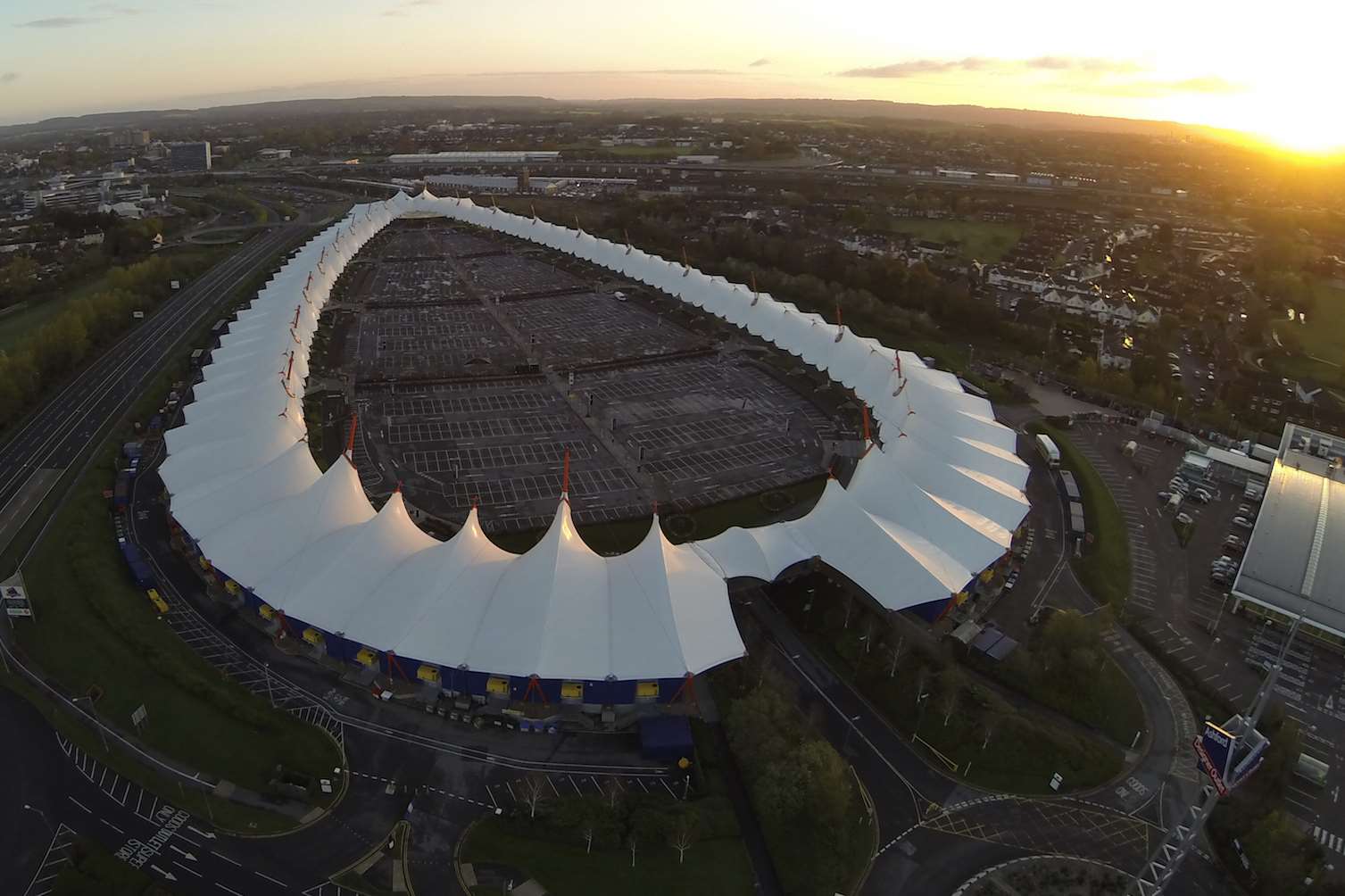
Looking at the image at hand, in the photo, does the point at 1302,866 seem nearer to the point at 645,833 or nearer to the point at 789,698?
the point at 789,698

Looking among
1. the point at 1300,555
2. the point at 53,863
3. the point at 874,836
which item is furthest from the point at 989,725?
the point at 53,863

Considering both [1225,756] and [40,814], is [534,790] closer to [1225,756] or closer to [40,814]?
[40,814]

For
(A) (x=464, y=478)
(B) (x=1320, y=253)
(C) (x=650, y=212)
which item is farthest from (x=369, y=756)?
(B) (x=1320, y=253)

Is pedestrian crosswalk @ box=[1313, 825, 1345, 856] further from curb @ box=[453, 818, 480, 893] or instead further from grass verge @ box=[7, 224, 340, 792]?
grass verge @ box=[7, 224, 340, 792]

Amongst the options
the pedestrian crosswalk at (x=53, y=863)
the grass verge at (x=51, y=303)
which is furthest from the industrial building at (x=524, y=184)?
the pedestrian crosswalk at (x=53, y=863)

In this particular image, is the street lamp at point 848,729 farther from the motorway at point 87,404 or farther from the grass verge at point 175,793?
the motorway at point 87,404

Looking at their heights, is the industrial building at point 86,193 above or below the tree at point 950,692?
above
